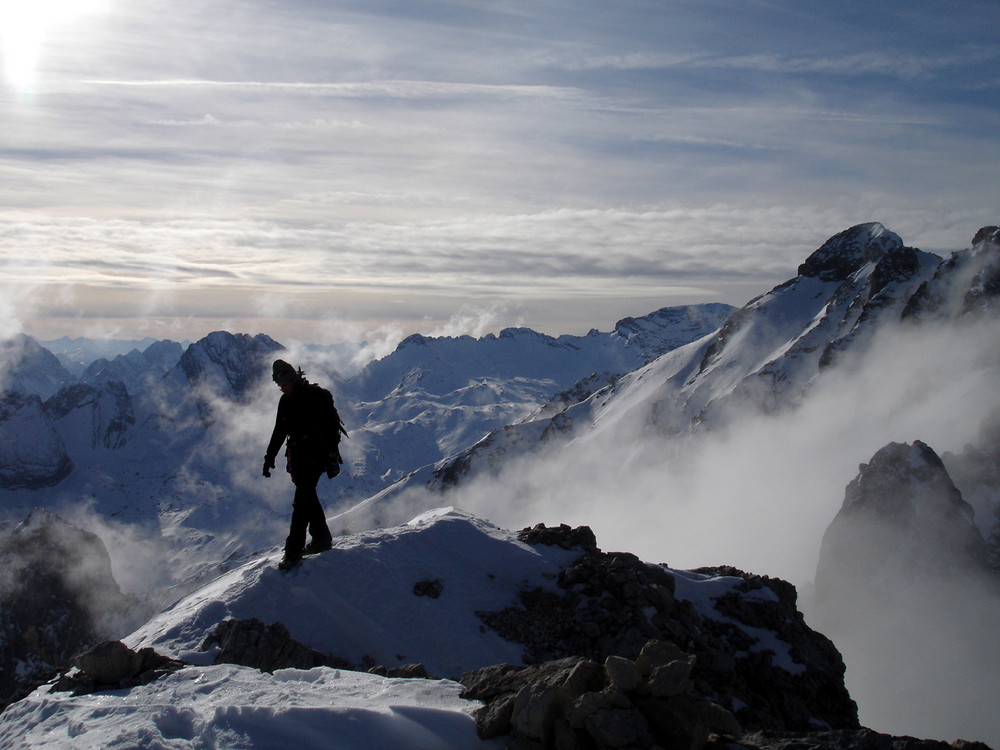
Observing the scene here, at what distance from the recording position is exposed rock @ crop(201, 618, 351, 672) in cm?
1125

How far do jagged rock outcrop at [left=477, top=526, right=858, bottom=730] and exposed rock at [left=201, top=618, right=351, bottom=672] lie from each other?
3.53 m

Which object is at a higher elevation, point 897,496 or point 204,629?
point 204,629

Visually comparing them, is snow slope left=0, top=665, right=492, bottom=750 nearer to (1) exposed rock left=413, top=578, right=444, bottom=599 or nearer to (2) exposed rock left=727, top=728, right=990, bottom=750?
(2) exposed rock left=727, top=728, right=990, bottom=750

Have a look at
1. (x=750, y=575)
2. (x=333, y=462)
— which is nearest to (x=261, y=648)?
(x=333, y=462)

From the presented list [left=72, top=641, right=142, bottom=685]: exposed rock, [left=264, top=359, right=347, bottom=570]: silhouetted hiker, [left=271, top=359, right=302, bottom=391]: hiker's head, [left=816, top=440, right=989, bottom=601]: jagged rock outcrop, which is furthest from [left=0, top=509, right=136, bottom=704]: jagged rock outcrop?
[left=816, top=440, right=989, bottom=601]: jagged rock outcrop

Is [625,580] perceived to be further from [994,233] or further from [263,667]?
[994,233]

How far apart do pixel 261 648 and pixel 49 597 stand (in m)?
83.2

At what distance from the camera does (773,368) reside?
198625mm

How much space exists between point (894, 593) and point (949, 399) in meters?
80.5

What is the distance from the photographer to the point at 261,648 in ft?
37.8

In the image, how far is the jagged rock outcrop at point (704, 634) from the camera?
13.1 meters

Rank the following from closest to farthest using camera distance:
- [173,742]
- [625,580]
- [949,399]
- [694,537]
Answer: [173,742]
[625,580]
[949,399]
[694,537]

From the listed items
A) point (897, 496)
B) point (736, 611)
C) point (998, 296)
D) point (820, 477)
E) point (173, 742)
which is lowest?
point (820, 477)

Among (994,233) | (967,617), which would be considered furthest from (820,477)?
(967,617)
